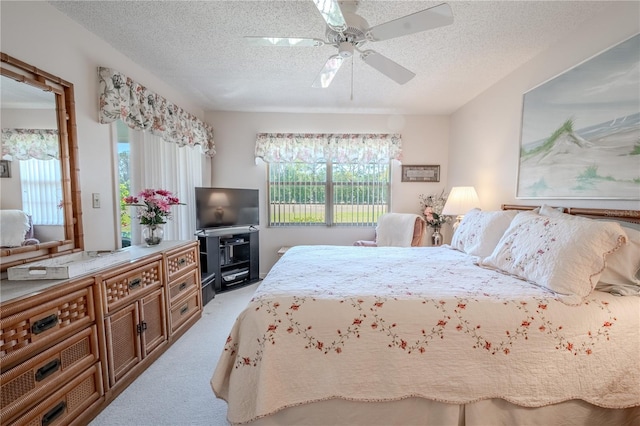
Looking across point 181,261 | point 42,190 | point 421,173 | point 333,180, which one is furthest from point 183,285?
point 421,173

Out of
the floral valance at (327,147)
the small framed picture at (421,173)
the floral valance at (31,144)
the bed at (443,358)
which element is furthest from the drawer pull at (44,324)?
the small framed picture at (421,173)

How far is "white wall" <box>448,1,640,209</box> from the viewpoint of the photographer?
5.39ft

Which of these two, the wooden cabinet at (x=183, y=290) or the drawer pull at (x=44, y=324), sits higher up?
the drawer pull at (x=44, y=324)

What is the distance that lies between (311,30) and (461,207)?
7.55ft

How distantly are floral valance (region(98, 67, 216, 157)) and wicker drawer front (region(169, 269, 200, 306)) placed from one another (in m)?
1.38

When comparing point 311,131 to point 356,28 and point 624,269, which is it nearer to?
point 356,28

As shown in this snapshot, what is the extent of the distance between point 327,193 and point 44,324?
321cm

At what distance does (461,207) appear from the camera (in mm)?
2895

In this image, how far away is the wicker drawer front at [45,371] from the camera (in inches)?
41.5

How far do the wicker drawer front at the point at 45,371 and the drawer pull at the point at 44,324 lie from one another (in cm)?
11

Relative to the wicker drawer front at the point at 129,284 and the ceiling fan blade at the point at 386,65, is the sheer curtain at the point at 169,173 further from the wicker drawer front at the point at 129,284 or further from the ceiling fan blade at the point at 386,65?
the ceiling fan blade at the point at 386,65

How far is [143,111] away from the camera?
91.4 inches

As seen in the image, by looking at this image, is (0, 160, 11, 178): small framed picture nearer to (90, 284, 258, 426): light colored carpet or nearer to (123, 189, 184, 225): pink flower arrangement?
(123, 189, 184, 225): pink flower arrangement

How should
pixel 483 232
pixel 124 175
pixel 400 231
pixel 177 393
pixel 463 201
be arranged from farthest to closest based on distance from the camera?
pixel 400 231 < pixel 463 201 < pixel 124 175 < pixel 483 232 < pixel 177 393
